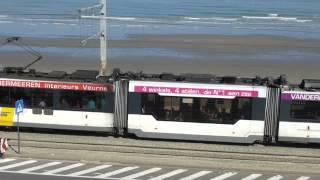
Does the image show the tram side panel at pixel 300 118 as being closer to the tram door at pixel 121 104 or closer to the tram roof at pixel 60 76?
the tram door at pixel 121 104

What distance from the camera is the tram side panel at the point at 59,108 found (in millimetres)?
31594

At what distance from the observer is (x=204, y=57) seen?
6203cm

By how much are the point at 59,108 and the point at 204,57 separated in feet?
104

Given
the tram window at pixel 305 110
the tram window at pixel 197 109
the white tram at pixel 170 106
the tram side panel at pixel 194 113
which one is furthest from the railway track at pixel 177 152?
the tram window at pixel 305 110

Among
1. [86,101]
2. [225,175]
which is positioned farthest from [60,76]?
[225,175]

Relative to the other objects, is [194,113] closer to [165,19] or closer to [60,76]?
[60,76]

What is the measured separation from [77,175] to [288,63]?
126 feet

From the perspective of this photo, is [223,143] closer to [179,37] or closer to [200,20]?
[179,37]

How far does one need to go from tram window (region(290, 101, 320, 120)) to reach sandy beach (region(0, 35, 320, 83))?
2102 centimetres

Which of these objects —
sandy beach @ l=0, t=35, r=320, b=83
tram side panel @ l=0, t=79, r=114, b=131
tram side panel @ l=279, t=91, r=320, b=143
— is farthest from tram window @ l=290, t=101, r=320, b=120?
sandy beach @ l=0, t=35, r=320, b=83

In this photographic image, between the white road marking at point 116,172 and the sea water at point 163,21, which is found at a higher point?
the sea water at point 163,21

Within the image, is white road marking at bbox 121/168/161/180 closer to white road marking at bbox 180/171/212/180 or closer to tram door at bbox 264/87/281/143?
white road marking at bbox 180/171/212/180

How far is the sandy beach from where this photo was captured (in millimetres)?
55094

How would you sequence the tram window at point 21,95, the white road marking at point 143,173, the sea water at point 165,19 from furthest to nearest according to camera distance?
1. the sea water at point 165,19
2. the tram window at point 21,95
3. the white road marking at point 143,173
